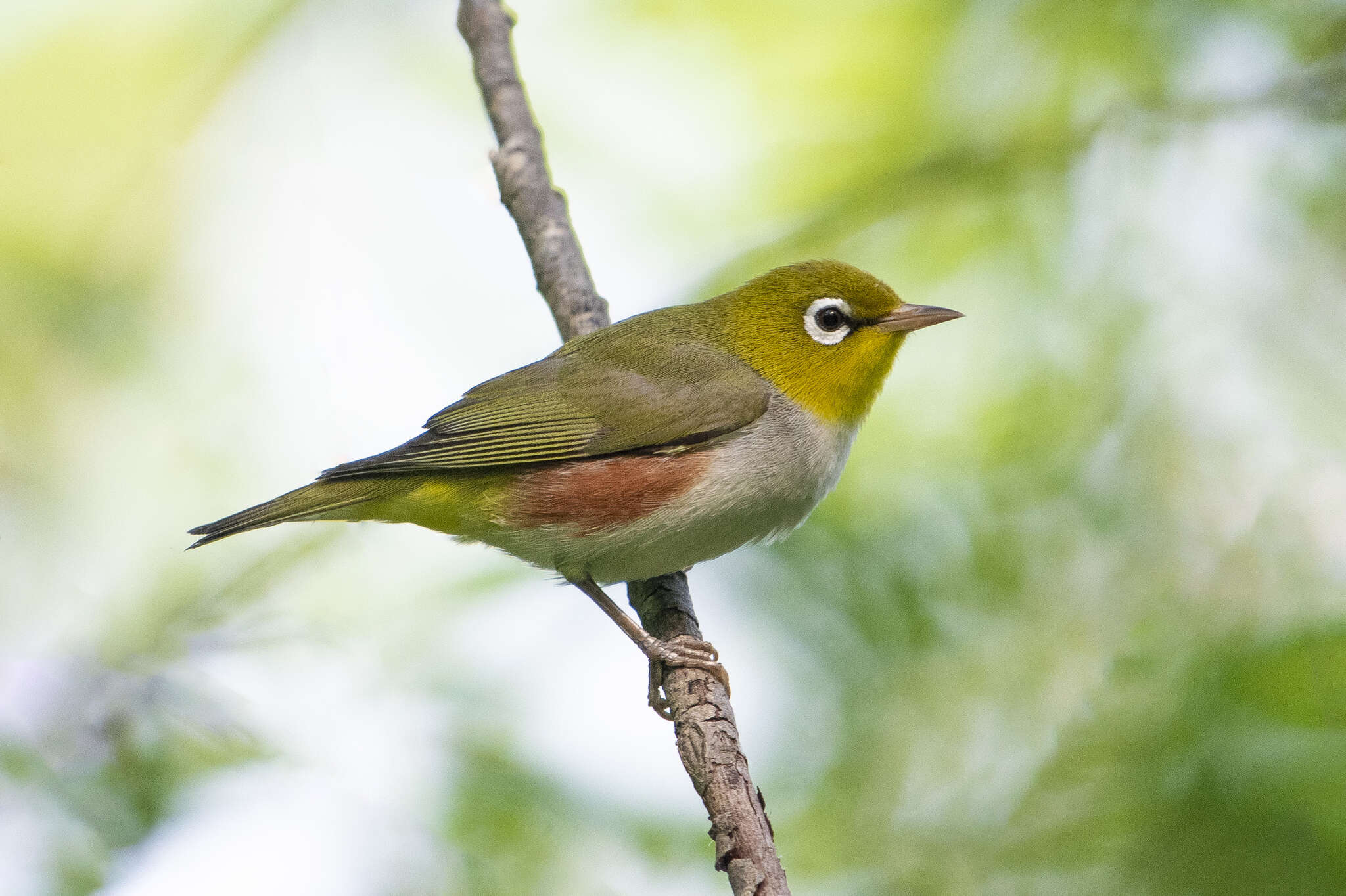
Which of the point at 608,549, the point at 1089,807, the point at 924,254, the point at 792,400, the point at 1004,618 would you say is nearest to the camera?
the point at 1089,807

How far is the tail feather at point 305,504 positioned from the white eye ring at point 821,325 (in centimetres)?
211

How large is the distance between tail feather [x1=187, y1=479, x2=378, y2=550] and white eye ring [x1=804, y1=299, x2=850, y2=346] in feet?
6.93

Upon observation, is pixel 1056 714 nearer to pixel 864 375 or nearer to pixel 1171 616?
pixel 1171 616

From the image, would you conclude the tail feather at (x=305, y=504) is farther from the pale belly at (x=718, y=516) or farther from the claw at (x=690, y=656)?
the claw at (x=690, y=656)

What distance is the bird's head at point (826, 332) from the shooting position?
498 cm

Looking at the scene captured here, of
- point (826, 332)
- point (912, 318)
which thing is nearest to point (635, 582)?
point (826, 332)

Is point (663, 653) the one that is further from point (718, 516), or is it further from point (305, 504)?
point (305, 504)

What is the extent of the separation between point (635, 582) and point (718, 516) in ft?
2.49

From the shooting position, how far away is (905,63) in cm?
607

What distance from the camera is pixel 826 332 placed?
5168 mm

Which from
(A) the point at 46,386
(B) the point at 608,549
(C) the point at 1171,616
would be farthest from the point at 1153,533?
(A) the point at 46,386

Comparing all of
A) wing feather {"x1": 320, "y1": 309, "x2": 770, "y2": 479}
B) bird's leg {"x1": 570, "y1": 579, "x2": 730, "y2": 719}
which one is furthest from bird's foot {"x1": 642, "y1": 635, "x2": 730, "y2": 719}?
wing feather {"x1": 320, "y1": 309, "x2": 770, "y2": 479}

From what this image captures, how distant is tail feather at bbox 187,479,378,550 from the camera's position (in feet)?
14.5

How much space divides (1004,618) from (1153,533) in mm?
720
